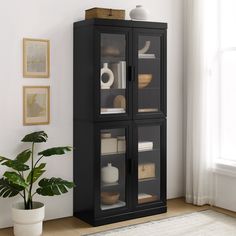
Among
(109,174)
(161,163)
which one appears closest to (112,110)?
(109,174)

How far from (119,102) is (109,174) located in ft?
2.24

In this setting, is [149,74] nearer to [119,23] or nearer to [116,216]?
[119,23]

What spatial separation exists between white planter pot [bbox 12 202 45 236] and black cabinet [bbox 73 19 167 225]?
55 centimetres

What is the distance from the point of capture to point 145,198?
4.47 m

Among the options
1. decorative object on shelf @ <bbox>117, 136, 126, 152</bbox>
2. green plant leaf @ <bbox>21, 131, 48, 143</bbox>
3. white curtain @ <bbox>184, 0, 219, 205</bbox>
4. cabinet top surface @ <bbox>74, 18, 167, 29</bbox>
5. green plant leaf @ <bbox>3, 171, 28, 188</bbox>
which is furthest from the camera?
white curtain @ <bbox>184, 0, 219, 205</bbox>

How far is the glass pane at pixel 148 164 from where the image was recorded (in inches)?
174

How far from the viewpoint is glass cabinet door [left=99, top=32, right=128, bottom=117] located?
4.12 metres

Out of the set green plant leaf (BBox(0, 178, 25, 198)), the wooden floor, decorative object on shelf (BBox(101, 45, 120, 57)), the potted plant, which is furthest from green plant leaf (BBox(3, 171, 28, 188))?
decorative object on shelf (BBox(101, 45, 120, 57))

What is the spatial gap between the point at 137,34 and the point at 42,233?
202 cm

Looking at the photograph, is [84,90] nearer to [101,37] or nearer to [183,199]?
[101,37]

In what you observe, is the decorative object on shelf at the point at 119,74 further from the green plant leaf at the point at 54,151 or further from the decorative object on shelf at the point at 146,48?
the green plant leaf at the point at 54,151

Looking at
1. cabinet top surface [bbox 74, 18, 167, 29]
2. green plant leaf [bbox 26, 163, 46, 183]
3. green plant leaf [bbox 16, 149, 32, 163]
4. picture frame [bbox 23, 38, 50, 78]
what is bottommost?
green plant leaf [bbox 26, 163, 46, 183]

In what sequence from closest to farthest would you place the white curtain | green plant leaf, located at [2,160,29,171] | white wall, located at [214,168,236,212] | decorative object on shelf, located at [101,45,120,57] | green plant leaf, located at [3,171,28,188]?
green plant leaf, located at [3,171,28,188], green plant leaf, located at [2,160,29,171], decorative object on shelf, located at [101,45,120,57], white wall, located at [214,168,236,212], the white curtain

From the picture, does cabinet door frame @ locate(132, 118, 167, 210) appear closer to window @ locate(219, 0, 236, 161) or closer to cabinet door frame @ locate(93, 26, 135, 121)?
cabinet door frame @ locate(93, 26, 135, 121)
